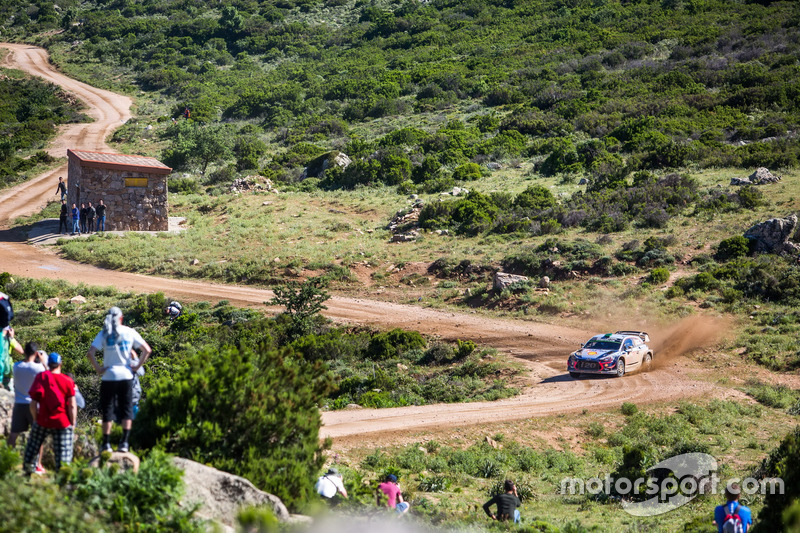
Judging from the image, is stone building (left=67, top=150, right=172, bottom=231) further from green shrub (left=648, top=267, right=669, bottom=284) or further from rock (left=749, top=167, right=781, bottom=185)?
rock (left=749, top=167, right=781, bottom=185)

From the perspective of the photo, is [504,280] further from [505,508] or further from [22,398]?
[22,398]

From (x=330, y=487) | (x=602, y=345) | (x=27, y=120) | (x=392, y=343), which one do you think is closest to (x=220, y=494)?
(x=330, y=487)

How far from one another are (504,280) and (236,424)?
17915 mm

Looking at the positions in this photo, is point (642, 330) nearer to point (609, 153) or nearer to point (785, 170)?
point (785, 170)

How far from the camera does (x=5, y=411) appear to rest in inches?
321

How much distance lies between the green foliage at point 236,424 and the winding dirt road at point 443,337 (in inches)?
232

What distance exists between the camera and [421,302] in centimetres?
2523

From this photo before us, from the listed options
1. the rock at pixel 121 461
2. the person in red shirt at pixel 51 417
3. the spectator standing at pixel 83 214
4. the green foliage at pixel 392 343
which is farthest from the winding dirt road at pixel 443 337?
the person in red shirt at pixel 51 417

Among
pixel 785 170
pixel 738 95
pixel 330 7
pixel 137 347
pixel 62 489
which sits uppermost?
pixel 330 7

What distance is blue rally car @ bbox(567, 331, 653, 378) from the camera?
18.3m

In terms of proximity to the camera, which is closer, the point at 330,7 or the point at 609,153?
the point at 609,153

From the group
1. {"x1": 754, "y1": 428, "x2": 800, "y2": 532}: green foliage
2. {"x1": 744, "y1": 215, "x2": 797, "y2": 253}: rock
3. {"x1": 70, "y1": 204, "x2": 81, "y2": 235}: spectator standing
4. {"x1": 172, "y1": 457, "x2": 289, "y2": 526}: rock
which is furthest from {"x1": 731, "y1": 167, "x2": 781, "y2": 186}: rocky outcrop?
{"x1": 70, "y1": 204, "x2": 81, "y2": 235}: spectator standing

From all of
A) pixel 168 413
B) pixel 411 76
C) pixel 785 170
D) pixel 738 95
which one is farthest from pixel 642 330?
pixel 411 76

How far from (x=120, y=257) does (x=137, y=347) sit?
22.5m
